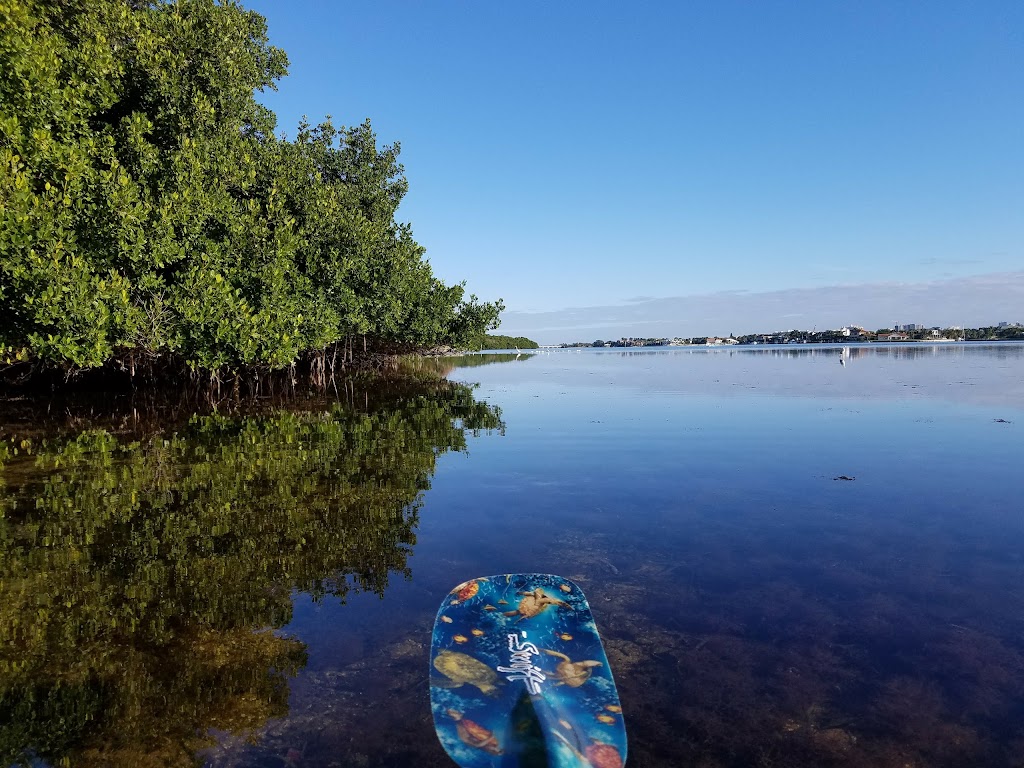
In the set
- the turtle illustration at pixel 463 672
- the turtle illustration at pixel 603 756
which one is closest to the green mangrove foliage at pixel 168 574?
the turtle illustration at pixel 463 672

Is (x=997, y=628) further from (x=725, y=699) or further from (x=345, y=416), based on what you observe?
(x=345, y=416)

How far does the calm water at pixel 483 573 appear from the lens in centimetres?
353

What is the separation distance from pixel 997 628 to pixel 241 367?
91.9ft

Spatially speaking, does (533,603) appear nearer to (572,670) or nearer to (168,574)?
(572,670)

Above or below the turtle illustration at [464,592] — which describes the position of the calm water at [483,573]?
below

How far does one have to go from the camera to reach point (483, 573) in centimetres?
619

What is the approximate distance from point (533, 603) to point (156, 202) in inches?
659

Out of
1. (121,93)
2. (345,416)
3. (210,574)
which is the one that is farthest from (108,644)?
(121,93)

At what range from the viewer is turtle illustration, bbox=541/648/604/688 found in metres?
3.69

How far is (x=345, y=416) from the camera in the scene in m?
18.9

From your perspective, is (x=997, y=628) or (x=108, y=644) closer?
(x=108, y=644)

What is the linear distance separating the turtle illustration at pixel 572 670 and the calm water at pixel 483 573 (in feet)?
1.20

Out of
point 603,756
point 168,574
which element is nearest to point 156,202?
point 168,574

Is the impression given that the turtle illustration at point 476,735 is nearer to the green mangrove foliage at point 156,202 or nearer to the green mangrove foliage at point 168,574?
the green mangrove foliage at point 168,574
